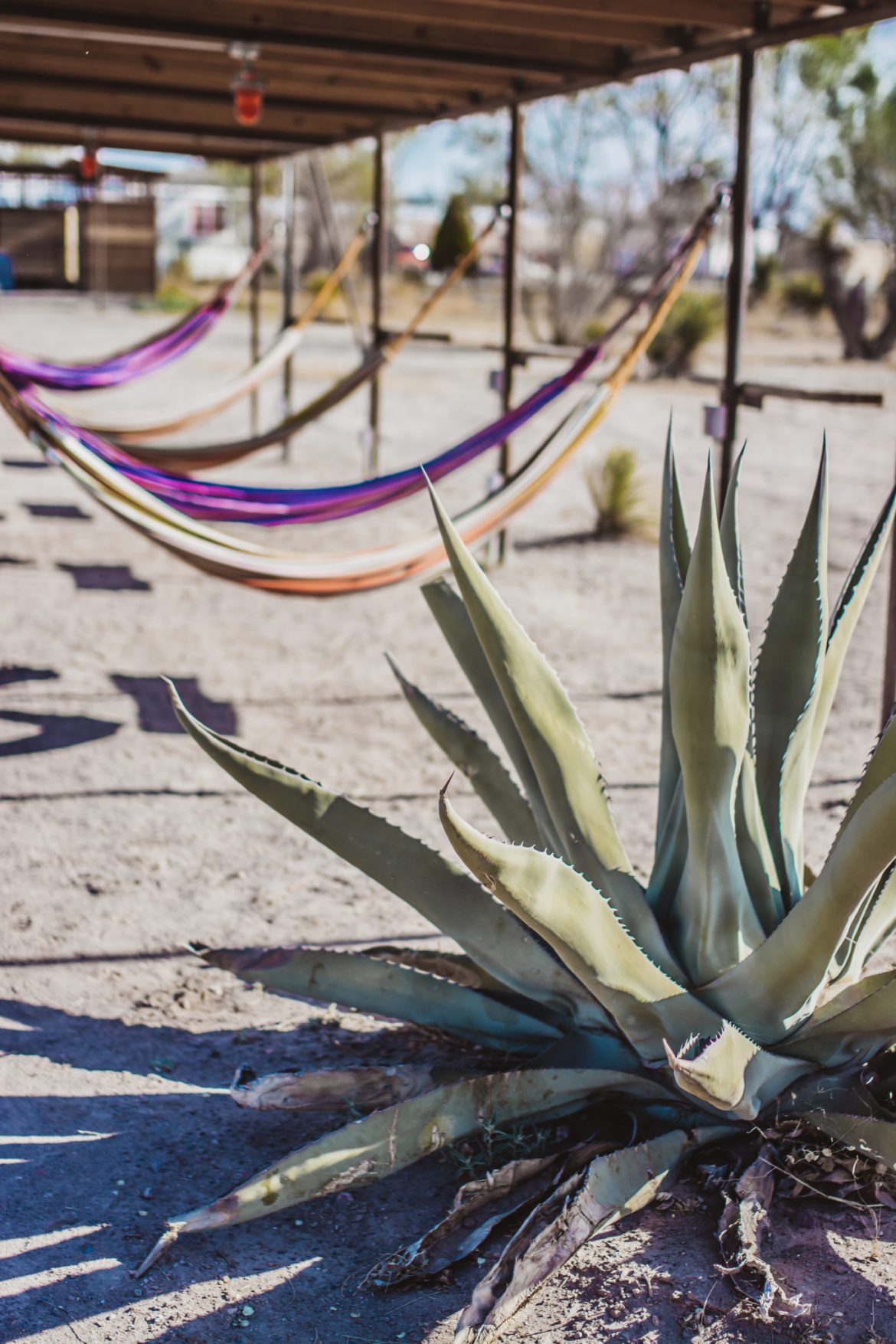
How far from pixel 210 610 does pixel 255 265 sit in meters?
3.19

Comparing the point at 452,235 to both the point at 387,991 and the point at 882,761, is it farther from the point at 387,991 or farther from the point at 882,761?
the point at 882,761

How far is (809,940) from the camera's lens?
5.75 feet

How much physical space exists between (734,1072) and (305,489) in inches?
116

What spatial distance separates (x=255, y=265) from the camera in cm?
802

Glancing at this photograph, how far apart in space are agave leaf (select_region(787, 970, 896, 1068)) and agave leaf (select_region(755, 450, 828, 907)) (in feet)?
0.76

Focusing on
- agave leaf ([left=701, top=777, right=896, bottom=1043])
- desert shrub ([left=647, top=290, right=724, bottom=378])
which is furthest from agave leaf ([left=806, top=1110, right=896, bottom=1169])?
desert shrub ([left=647, top=290, right=724, bottom=378])

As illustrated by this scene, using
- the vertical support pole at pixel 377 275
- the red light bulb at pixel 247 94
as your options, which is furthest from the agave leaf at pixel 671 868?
the vertical support pole at pixel 377 275

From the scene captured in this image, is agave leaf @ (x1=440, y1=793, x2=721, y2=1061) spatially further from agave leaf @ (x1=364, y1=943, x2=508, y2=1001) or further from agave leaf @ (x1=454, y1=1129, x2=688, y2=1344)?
agave leaf @ (x1=364, y1=943, x2=508, y2=1001)

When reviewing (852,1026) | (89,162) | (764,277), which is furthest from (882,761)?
(764,277)

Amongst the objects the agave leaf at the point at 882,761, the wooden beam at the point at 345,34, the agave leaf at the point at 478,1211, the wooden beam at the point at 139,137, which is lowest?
the agave leaf at the point at 478,1211

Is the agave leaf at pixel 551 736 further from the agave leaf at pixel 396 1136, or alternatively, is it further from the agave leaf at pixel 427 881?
the agave leaf at pixel 396 1136

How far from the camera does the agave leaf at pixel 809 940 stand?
1.62 metres

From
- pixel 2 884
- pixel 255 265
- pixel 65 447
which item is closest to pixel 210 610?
pixel 65 447

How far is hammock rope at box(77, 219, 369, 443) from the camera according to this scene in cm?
664
